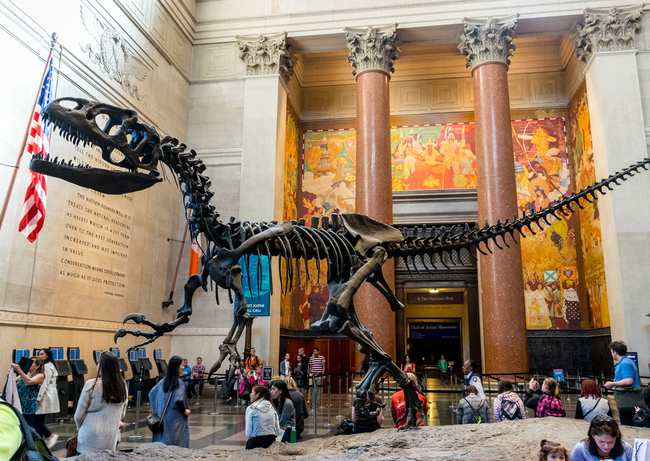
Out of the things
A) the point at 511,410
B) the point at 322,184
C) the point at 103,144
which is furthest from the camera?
the point at 322,184

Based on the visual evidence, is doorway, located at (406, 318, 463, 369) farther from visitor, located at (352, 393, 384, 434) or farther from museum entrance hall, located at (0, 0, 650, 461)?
visitor, located at (352, 393, 384, 434)

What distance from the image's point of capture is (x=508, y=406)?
520 cm

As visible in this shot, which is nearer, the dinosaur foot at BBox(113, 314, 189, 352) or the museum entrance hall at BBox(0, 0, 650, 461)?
the dinosaur foot at BBox(113, 314, 189, 352)

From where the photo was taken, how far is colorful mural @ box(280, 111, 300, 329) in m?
15.5

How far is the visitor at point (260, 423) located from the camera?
14.1 ft

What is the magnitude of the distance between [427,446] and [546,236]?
1300 centimetres

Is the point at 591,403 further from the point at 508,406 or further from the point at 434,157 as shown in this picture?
the point at 434,157

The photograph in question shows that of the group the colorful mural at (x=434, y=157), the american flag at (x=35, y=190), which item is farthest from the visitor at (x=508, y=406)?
the colorful mural at (x=434, y=157)

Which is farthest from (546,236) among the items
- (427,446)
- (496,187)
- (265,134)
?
(427,446)

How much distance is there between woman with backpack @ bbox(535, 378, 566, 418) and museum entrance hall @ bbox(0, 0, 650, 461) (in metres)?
0.02

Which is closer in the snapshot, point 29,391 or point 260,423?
point 260,423

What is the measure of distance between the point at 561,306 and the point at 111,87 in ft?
45.0

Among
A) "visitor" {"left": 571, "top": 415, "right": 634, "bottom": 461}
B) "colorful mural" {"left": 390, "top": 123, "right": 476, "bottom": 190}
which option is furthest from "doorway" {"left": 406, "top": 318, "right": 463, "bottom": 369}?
"visitor" {"left": 571, "top": 415, "right": 634, "bottom": 461}

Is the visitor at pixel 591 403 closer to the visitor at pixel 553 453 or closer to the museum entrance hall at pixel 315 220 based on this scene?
the museum entrance hall at pixel 315 220
